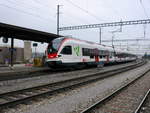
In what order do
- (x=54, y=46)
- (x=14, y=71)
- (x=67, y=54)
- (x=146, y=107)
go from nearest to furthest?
1. (x=146, y=107)
2. (x=54, y=46)
3. (x=67, y=54)
4. (x=14, y=71)

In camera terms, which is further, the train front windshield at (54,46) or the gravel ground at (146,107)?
the train front windshield at (54,46)

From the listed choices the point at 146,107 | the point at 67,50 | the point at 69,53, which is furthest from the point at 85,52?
the point at 146,107

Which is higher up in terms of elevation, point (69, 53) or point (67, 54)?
point (69, 53)

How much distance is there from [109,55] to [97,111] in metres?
26.7

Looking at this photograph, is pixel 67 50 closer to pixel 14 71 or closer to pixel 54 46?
pixel 54 46

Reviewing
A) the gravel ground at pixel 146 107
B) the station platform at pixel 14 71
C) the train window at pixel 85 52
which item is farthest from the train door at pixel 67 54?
the gravel ground at pixel 146 107

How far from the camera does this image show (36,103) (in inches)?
291

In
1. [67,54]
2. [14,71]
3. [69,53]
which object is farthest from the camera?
[14,71]

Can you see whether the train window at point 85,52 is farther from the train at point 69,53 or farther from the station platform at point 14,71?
the station platform at point 14,71

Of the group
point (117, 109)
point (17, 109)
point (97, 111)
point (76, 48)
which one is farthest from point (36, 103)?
point (76, 48)

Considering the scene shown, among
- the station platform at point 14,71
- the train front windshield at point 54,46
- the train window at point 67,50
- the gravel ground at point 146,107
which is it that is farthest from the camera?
the train window at point 67,50

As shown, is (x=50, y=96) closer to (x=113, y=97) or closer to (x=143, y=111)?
(x=113, y=97)

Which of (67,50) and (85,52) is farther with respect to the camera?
(85,52)

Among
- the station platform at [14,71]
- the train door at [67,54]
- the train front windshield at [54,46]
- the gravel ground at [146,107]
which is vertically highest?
the train front windshield at [54,46]
